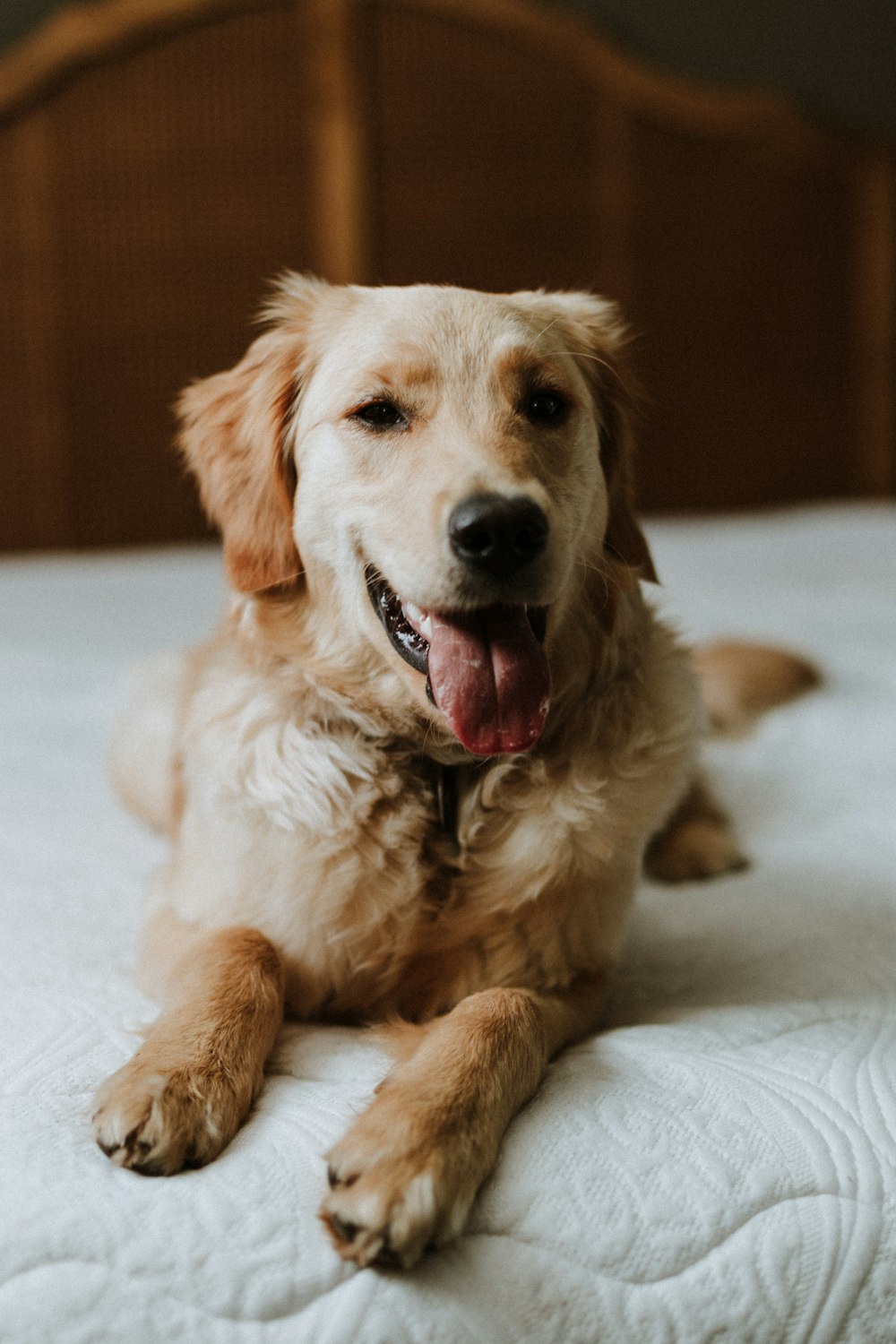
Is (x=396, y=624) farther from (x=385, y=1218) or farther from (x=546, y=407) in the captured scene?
(x=385, y=1218)

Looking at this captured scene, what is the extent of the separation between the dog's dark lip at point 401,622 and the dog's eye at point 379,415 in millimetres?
179

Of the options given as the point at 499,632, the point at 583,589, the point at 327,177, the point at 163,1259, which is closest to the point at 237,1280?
the point at 163,1259

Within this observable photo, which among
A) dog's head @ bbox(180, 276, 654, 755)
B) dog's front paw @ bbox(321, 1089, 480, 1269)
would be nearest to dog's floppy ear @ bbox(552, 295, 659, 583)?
dog's head @ bbox(180, 276, 654, 755)

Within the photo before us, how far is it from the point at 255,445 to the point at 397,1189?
3.16 feet

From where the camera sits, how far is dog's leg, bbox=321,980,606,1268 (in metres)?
0.89

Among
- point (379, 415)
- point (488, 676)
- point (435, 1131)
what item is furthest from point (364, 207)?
point (435, 1131)

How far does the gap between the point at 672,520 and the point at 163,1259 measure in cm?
385

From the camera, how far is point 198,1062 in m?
1.08

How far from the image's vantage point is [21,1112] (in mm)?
1053

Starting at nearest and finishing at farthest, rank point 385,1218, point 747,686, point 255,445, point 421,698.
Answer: point 385,1218 → point 421,698 → point 255,445 → point 747,686

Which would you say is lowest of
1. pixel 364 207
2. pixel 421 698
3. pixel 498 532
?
pixel 421 698

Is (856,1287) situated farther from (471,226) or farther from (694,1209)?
(471,226)

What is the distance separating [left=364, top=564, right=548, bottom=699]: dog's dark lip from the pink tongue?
0.14 feet

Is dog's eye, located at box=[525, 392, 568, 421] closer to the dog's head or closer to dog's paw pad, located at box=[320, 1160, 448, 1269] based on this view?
the dog's head
